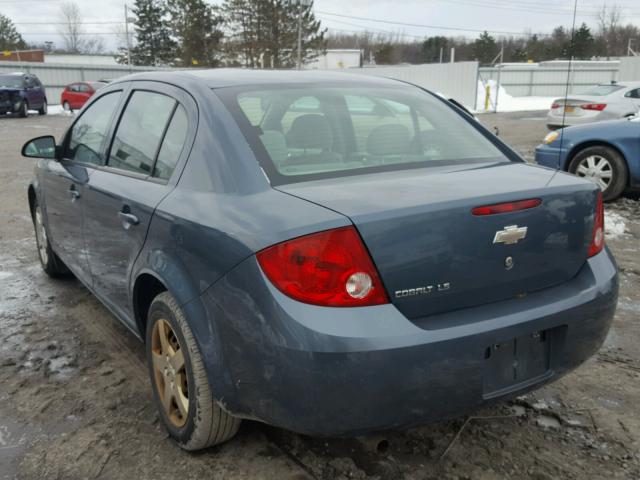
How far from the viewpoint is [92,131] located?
385 centimetres

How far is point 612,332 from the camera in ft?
13.0

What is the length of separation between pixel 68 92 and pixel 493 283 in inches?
1103

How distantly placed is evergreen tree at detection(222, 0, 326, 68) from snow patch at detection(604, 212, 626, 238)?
163 feet

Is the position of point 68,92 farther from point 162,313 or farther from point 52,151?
point 162,313

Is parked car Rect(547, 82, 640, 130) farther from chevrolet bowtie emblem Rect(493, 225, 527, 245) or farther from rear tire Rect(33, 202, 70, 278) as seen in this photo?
chevrolet bowtie emblem Rect(493, 225, 527, 245)

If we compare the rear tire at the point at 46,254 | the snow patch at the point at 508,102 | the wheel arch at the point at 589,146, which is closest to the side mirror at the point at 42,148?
the rear tire at the point at 46,254

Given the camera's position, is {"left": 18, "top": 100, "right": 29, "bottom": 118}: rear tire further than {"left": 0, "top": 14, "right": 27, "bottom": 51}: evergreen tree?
No

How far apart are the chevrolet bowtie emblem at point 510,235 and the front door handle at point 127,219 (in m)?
1.61

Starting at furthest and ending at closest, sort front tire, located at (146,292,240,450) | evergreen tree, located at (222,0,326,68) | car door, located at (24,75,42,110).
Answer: evergreen tree, located at (222,0,326,68), car door, located at (24,75,42,110), front tire, located at (146,292,240,450)

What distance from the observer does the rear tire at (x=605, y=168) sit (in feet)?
24.8

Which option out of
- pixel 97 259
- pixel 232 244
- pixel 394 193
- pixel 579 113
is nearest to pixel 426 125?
pixel 394 193

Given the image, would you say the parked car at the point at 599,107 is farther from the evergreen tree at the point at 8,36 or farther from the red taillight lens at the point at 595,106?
the evergreen tree at the point at 8,36

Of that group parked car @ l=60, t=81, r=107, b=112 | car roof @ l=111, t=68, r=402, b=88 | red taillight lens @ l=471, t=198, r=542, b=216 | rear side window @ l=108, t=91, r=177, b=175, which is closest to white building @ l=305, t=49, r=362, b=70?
parked car @ l=60, t=81, r=107, b=112

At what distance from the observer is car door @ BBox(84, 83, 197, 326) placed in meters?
2.80
